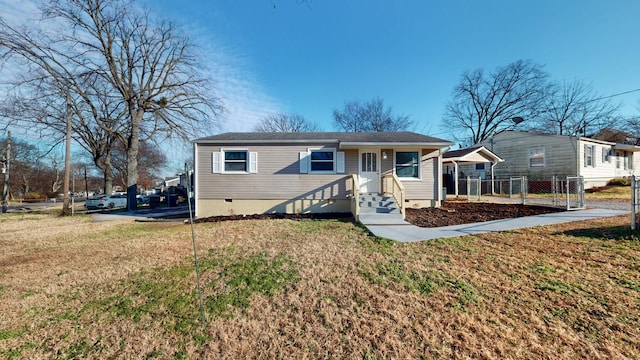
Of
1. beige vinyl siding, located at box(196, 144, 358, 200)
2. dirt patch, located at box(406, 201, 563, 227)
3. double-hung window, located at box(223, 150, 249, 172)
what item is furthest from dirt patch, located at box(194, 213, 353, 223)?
dirt patch, located at box(406, 201, 563, 227)

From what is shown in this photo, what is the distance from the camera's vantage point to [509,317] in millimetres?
2699

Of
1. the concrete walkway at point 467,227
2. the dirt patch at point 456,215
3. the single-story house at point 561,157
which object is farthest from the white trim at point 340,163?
the single-story house at point 561,157

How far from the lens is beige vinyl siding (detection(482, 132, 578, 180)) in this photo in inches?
634

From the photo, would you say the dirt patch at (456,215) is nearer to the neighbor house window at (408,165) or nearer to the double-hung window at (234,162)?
the neighbor house window at (408,165)

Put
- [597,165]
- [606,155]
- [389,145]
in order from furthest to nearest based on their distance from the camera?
1. [606,155]
2. [597,165]
3. [389,145]

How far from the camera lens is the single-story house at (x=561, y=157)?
16078 millimetres

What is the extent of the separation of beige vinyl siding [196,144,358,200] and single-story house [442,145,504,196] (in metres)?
8.14

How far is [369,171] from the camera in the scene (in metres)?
10.4

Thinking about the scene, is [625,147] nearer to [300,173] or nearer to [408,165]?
[408,165]

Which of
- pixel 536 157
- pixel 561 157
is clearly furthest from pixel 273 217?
pixel 536 157

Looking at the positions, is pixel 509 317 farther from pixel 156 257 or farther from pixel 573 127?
pixel 573 127

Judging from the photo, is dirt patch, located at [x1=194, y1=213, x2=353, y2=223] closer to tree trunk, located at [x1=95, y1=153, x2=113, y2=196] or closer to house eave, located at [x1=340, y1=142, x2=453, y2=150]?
house eave, located at [x1=340, y1=142, x2=453, y2=150]

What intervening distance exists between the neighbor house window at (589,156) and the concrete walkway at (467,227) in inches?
492

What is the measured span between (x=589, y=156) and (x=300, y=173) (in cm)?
2025
